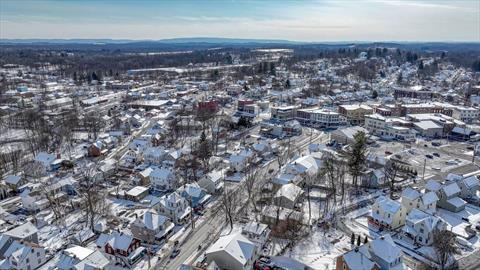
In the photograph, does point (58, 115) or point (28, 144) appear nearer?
point (28, 144)

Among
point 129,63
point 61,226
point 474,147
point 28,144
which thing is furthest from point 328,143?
point 129,63

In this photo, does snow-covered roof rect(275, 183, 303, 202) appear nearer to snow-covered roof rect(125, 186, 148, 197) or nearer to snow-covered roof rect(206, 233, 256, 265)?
snow-covered roof rect(206, 233, 256, 265)

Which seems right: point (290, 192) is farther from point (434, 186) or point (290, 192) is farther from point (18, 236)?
point (18, 236)

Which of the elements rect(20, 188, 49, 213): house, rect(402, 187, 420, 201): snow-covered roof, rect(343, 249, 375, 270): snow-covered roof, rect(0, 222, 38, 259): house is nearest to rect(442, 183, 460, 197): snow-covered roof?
rect(402, 187, 420, 201): snow-covered roof

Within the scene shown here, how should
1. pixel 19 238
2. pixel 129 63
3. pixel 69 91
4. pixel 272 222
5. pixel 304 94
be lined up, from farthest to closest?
pixel 129 63, pixel 69 91, pixel 304 94, pixel 272 222, pixel 19 238

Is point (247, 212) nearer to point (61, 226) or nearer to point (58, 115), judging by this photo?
point (61, 226)

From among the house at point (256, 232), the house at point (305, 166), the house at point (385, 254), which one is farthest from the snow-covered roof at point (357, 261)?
the house at point (305, 166)
